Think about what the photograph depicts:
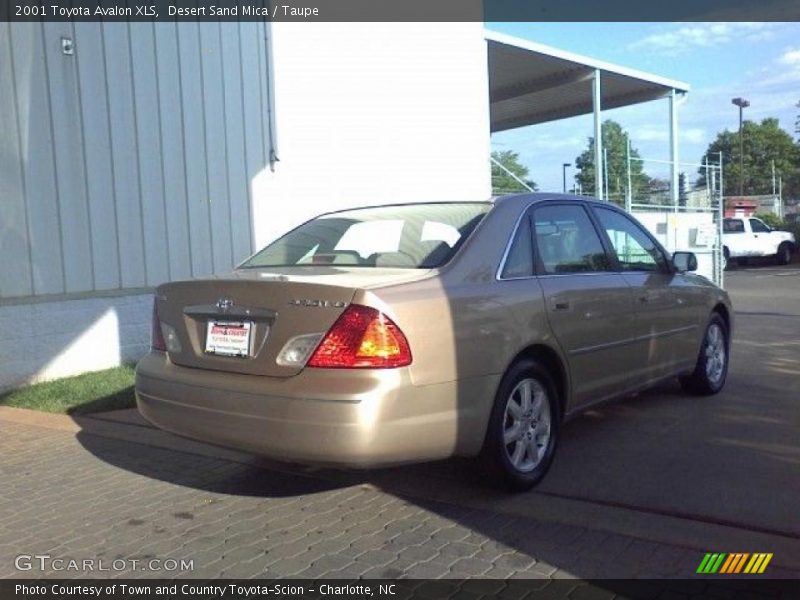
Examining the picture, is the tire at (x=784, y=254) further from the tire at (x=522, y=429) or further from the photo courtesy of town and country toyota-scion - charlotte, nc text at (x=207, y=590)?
the photo courtesy of town and country toyota-scion - charlotte, nc text at (x=207, y=590)

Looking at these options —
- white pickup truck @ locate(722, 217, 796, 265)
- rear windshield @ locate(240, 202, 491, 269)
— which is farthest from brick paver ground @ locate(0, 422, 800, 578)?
white pickup truck @ locate(722, 217, 796, 265)

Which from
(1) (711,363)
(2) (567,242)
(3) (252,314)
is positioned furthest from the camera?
(1) (711,363)

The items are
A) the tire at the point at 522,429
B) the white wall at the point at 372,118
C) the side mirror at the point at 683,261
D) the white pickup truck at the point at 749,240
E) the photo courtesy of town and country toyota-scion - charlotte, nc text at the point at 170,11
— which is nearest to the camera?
the tire at the point at 522,429

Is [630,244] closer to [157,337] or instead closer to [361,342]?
[361,342]

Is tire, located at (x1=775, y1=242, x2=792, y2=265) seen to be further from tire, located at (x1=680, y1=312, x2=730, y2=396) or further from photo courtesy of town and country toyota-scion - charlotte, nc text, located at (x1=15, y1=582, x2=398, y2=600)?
photo courtesy of town and country toyota-scion - charlotte, nc text, located at (x1=15, y1=582, x2=398, y2=600)

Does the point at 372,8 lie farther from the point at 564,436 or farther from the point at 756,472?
the point at 756,472

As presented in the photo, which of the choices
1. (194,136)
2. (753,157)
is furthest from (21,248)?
(753,157)

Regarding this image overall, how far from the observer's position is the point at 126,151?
838cm

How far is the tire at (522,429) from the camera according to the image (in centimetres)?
420

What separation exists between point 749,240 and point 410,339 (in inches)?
1087

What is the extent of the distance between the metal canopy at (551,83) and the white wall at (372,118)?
1187mm

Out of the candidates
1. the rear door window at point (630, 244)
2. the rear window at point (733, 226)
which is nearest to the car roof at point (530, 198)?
the rear door window at point (630, 244)

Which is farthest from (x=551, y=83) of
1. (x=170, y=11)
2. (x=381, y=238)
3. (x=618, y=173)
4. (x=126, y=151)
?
(x=381, y=238)

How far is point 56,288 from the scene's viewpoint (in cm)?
786
